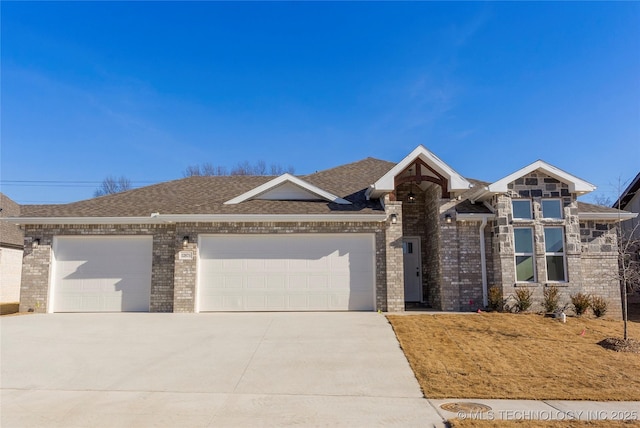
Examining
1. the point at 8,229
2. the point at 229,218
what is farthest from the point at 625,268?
the point at 8,229

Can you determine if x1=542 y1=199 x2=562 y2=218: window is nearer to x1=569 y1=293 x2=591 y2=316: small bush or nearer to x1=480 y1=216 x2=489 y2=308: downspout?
x1=480 y1=216 x2=489 y2=308: downspout

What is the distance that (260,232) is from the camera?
13.5m

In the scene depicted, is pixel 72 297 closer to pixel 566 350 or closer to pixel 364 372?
pixel 364 372

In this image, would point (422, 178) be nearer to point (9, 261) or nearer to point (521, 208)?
point (521, 208)

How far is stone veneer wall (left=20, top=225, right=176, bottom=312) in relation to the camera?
532 inches

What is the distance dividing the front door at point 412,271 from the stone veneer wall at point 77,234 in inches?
309

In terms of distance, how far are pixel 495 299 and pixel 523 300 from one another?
2.57ft

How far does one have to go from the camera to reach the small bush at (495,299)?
12.9 m

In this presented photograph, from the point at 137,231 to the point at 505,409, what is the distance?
1174cm

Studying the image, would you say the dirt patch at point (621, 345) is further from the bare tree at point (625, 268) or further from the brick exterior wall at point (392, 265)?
the brick exterior wall at point (392, 265)

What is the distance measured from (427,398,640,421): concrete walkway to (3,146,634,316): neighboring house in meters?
7.12

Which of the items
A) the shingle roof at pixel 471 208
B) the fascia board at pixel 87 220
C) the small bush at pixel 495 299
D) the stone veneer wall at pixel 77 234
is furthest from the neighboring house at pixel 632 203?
the fascia board at pixel 87 220

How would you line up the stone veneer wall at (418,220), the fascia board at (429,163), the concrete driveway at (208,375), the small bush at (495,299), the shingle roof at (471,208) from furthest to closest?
the stone veneer wall at (418,220) < the shingle roof at (471,208) < the fascia board at (429,163) < the small bush at (495,299) < the concrete driveway at (208,375)

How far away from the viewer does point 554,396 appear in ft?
20.2
